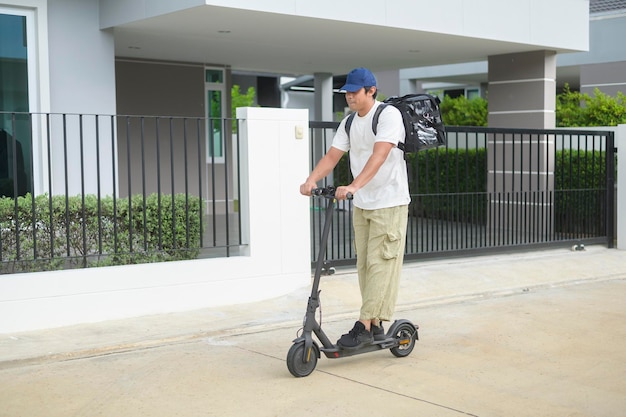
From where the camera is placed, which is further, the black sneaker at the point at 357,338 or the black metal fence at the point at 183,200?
the black metal fence at the point at 183,200

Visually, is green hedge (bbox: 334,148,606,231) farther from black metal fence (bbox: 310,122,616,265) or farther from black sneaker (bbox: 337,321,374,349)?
black sneaker (bbox: 337,321,374,349)

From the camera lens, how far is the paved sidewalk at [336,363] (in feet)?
16.8

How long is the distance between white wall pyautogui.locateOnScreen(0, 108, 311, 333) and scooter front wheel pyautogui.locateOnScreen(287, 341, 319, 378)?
249 cm

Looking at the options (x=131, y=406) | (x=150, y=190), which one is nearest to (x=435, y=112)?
(x=131, y=406)

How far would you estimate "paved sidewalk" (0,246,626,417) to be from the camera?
5113mm

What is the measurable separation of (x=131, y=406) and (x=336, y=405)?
1236mm

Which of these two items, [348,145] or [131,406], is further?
[348,145]

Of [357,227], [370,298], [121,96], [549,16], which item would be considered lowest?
[370,298]

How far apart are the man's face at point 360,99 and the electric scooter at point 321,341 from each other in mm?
631

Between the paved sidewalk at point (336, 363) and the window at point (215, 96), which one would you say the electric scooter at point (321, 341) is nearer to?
the paved sidewalk at point (336, 363)

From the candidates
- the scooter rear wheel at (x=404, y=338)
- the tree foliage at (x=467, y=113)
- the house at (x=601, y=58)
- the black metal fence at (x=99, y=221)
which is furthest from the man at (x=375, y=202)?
the house at (x=601, y=58)

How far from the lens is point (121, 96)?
15.2 m

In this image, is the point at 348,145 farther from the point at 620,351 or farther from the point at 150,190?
the point at 150,190

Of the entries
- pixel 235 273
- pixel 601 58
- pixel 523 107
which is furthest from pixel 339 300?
pixel 601 58
